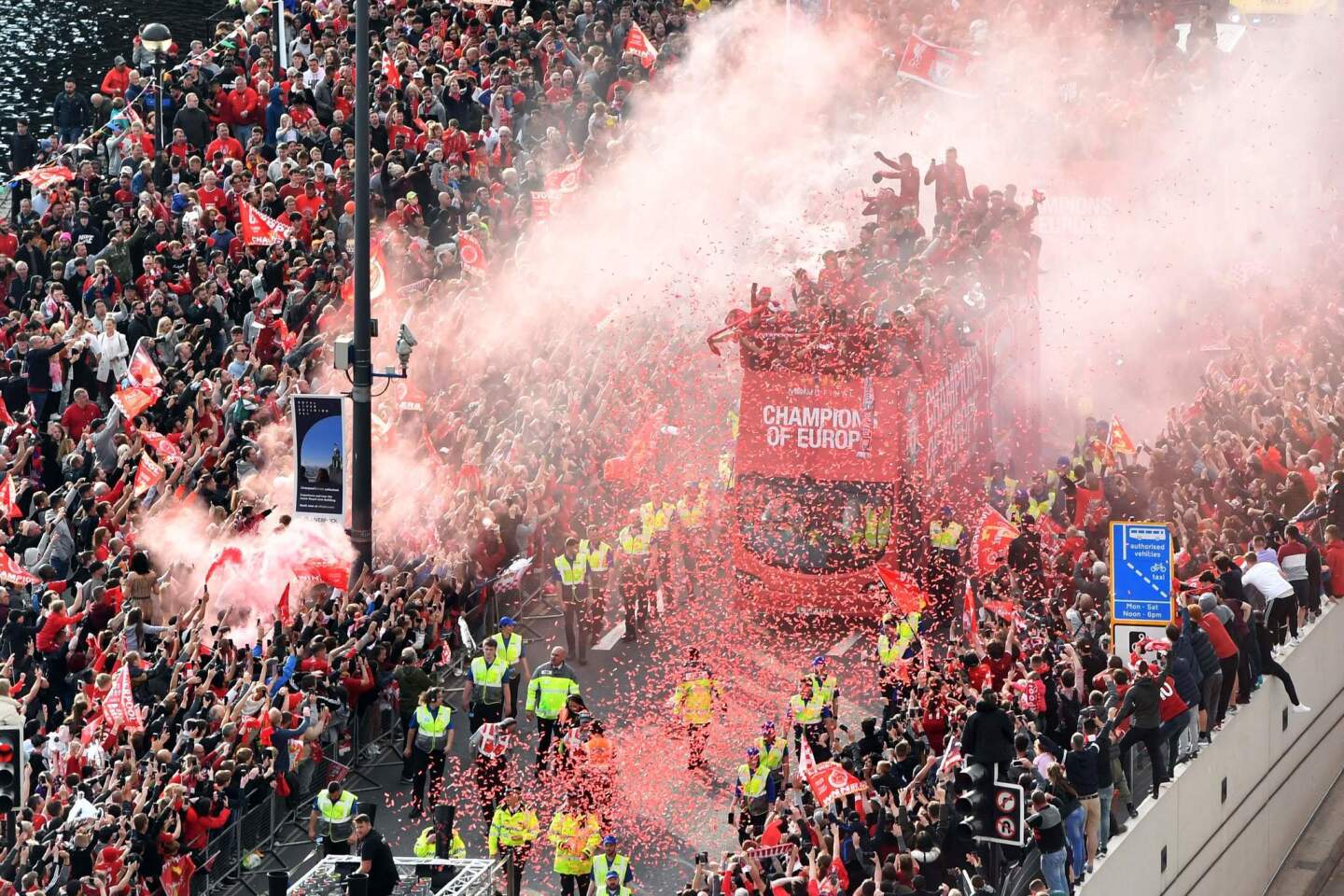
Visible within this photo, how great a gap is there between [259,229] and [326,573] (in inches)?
279

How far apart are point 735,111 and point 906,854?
68.7ft

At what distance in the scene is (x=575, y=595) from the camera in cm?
2514

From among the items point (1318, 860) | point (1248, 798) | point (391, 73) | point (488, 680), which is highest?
point (391, 73)

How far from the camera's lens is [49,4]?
44812mm

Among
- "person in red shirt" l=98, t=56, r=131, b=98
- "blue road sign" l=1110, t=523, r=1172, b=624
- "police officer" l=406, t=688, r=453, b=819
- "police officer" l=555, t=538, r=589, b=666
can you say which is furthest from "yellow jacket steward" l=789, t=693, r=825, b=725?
"person in red shirt" l=98, t=56, r=131, b=98

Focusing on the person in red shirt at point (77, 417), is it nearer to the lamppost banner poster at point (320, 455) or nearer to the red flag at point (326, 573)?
the red flag at point (326, 573)

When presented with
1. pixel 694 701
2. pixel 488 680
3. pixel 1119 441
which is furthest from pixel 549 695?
A: pixel 1119 441

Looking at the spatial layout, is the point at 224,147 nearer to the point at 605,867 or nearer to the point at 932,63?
the point at 932,63

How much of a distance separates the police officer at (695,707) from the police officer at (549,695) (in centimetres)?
99

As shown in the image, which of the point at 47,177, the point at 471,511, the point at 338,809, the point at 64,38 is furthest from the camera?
the point at 64,38

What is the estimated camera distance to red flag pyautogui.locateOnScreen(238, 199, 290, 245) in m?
29.5

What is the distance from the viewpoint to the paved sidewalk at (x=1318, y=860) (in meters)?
24.1

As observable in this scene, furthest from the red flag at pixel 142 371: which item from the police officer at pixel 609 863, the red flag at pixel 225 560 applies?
the police officer at pixel 609 863

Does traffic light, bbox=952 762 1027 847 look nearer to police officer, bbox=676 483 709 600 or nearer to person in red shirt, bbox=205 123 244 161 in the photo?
police officer, bbox=676 483 709 600
